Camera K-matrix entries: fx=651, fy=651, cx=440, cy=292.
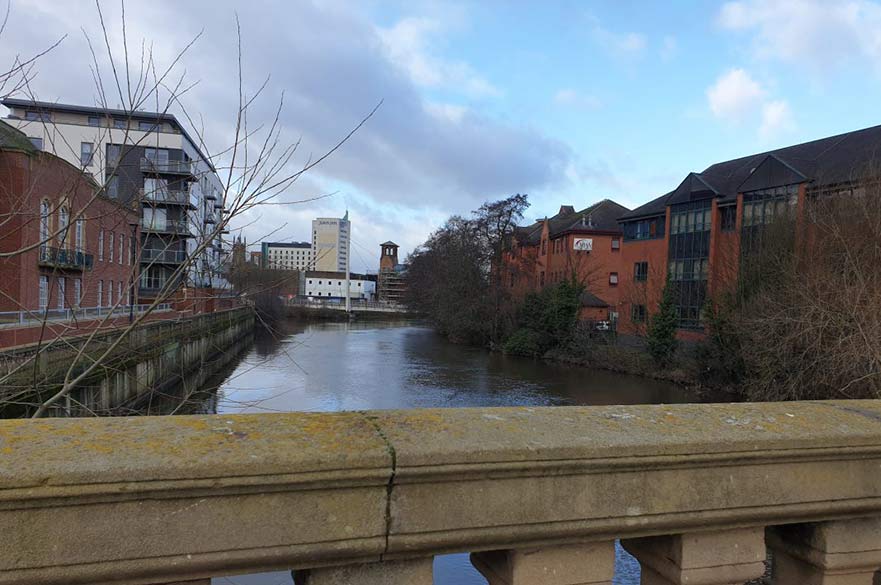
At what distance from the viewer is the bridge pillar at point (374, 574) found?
1.50m

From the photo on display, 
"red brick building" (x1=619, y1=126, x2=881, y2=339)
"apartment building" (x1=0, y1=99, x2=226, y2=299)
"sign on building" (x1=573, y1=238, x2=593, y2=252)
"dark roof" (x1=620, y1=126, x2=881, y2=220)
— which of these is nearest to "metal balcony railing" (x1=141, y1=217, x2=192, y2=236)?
"apartment building" (x1=0, y1=99, x2=226, y2=299)

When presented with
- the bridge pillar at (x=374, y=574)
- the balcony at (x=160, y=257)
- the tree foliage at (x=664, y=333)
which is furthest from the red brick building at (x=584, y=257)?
the bridge pillar at (x=374, y=574)

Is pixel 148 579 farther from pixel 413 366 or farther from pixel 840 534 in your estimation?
pixel 413 366

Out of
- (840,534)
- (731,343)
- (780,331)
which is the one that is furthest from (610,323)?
(840,534)

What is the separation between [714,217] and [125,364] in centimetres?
3499

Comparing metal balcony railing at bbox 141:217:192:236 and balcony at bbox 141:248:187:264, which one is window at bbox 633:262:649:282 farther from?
metal balcony railing at bbox 141:217:192:236

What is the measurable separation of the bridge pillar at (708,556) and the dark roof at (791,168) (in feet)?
87.0

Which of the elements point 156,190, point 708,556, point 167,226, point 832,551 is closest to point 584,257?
point 167,226

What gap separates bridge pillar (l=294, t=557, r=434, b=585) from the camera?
150cm

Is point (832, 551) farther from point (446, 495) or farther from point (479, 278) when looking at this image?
point (479, 278)

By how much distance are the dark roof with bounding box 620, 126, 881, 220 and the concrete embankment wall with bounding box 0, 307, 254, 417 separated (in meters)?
24.5

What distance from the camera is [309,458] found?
1378 mm

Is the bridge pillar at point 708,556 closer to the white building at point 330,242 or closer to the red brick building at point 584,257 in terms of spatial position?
the white building at point 330,242

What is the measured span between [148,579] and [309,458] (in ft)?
1.32
